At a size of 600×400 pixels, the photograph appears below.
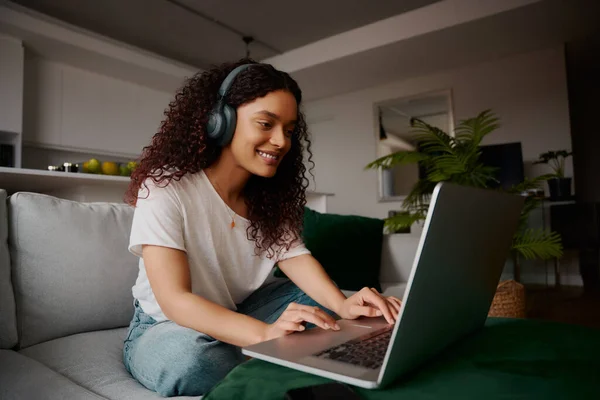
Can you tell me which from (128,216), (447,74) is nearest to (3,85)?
(128,216)

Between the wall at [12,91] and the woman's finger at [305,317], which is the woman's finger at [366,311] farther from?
the wall at [12,91]

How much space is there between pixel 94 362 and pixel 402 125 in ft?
16.9

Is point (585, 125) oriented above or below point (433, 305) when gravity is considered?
above

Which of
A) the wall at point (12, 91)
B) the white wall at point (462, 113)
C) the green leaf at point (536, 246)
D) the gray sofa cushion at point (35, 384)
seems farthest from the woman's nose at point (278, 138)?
the white wall at point (462, 113)

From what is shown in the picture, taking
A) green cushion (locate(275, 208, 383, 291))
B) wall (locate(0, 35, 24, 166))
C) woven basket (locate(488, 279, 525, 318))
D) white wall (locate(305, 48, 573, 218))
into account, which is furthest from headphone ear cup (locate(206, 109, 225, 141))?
white wall (locate(305, 48, 573, 218))

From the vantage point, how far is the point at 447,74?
17.0 ft

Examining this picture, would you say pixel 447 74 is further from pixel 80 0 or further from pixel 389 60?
pixel 80 0

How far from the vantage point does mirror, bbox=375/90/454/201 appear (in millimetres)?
5250

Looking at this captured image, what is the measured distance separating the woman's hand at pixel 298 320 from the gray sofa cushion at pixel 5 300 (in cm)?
74

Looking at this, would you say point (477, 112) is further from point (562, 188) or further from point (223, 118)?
point (223, 118)

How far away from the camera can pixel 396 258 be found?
2059mm

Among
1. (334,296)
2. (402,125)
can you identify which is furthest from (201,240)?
(402,125)

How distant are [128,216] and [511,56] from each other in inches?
192

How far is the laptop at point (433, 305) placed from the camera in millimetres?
402
